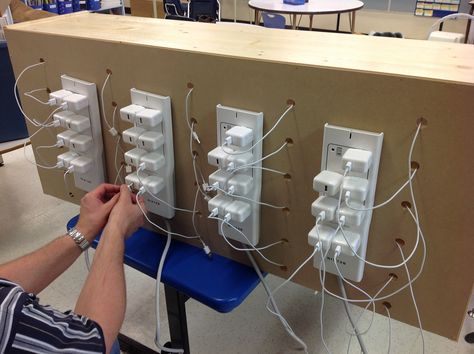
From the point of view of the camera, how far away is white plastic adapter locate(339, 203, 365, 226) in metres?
0.67

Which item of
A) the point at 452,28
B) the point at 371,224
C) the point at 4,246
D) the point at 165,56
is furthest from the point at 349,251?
the point at 452,28

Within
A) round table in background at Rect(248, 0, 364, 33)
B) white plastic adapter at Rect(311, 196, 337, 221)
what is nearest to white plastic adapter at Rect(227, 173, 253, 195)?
white plastic adapter at Rect(311, 196, 337, 221)

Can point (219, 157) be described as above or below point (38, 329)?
above

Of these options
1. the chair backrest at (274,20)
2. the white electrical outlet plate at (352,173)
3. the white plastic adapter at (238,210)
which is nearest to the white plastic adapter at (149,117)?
the white plastic adapter at (238,210)

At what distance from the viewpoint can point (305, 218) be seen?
796 millimetres

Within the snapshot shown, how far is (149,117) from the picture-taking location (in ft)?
2.74

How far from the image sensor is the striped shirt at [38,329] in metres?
0.57

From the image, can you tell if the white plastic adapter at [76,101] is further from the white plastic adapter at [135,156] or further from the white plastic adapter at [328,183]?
the white plastic adapter at [328,183]

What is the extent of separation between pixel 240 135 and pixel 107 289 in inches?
14.1

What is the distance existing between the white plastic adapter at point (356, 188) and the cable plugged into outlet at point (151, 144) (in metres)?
0.40

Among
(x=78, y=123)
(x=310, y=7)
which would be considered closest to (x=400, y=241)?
(x=78, y=123)

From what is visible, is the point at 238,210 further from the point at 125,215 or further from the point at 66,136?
the point at 66,136

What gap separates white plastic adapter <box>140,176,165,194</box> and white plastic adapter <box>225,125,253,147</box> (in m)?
0.23

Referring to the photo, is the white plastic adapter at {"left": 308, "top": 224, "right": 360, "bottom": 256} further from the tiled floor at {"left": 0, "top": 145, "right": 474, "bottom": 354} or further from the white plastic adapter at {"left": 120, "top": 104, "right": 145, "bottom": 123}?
the tiled floor at {"left": 0, "top": 145, "right": 474, "bottom": 354}
